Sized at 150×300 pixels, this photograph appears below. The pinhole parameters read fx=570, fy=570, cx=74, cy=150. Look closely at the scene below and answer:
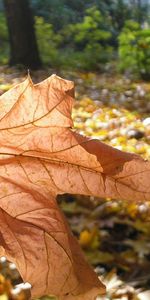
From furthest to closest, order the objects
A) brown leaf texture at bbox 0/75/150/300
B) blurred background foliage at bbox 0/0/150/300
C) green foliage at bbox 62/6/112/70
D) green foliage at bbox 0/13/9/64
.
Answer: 1. green foliage at bbox 0/13/9/64
2. green foliage at bbox 62/6/112/70
3. blurred background foliage at bbox 0/0/150/300
4. brown leaf texture at bbox 0/75/150/300

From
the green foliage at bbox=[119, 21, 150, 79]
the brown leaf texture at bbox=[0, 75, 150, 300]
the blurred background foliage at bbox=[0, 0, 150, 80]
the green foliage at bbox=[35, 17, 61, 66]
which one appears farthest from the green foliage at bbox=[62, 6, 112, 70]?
the brown leaf texture at bbox=[0, 75, 150, 300]

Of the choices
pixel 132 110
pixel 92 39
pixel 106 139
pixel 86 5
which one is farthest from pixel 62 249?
pixel 86 5

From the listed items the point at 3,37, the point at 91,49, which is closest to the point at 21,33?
the point at 91,49

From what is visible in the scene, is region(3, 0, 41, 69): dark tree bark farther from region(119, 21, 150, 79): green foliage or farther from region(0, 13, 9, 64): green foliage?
region(0, 13, 9, 64): green foliage

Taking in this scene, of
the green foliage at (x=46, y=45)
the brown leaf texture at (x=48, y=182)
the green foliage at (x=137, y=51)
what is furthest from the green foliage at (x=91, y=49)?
the brown leaf texture at (x=48, y=182)

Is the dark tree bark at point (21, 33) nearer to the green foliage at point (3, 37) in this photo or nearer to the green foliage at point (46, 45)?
the green foliage at point (46, 45)
